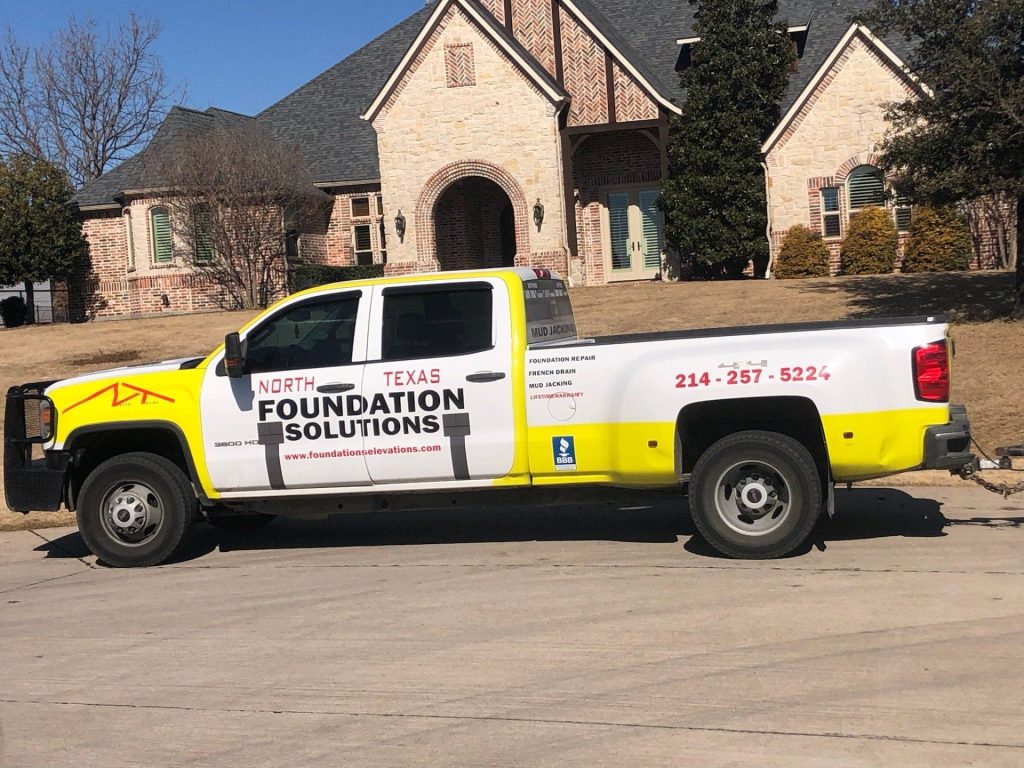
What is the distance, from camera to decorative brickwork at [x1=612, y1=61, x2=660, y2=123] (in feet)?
102

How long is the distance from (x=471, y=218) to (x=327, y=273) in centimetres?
425

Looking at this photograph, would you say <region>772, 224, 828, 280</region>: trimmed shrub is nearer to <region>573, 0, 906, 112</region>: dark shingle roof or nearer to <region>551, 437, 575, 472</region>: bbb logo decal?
<region>573, 0, 906, 112</region>: dark shingle roof

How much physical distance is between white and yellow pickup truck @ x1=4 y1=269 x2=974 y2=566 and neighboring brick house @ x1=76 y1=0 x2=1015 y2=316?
845 inches

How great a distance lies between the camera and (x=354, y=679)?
6082mm

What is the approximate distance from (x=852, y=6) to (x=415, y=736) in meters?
32.9

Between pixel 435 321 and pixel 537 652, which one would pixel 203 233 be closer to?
pixel 435 321

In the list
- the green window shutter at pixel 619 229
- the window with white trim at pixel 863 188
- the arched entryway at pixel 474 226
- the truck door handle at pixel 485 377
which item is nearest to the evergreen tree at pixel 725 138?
the window with white trim at pixel 863 188

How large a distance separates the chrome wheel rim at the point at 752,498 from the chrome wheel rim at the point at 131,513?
4099 millimetres

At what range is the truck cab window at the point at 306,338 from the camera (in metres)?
8.81

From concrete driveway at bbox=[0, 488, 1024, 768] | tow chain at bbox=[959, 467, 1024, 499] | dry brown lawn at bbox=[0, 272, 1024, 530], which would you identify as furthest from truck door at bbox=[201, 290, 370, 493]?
dry brown lawn at bbox=[0, 272, 1024, 530]

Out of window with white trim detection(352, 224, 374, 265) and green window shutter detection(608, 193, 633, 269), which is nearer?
green window shutter detection(608, 193, 633, 269)

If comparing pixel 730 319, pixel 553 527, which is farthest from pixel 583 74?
pixel 553 527

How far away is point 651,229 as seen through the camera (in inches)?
1302

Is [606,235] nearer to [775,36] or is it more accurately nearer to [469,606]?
[775,36]
